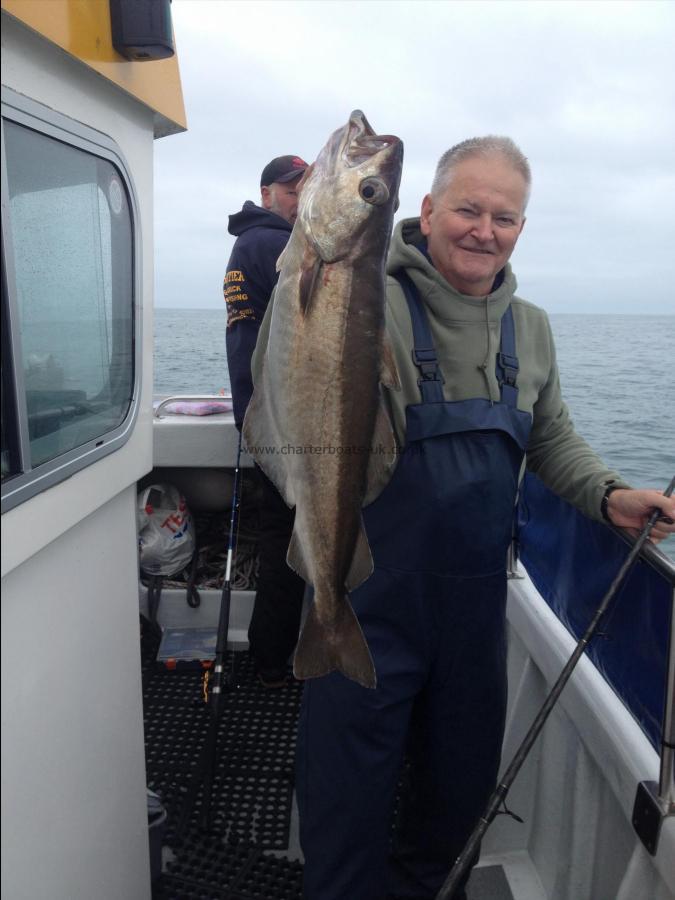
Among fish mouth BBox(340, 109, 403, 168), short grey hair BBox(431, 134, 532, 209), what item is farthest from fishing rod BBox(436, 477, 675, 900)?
fish mouth BBox(340, 109, 403, 168)

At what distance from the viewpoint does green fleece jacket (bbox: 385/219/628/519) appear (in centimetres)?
223

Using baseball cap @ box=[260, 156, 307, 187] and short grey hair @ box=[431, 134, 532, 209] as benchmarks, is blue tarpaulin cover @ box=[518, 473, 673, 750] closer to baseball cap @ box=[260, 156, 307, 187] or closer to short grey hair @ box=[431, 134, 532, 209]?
short grey hair @ box=[431, 134, 532, 209]

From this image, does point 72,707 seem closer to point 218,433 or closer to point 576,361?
point 218,433

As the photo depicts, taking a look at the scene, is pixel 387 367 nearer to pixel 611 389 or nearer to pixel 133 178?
pixel 133 178

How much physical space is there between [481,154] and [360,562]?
1.30m

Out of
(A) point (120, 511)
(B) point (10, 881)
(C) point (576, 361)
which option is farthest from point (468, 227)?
(C) point (576, 361)

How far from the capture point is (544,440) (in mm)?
2648

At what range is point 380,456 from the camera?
73.5 inches

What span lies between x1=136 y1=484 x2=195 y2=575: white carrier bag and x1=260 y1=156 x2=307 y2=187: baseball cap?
2.02 meters

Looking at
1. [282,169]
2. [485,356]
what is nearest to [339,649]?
[485,356]

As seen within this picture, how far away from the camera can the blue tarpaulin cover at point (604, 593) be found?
7.04 feet

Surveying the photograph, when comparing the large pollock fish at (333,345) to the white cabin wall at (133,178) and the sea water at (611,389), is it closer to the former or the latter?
the white cabin wall at (133,178)

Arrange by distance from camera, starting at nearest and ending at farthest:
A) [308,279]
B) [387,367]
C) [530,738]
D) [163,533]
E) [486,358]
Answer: [308,279] → [387,367] → [530,738] → [486,358] → [163,533]

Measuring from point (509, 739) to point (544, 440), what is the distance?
4.60 ft
